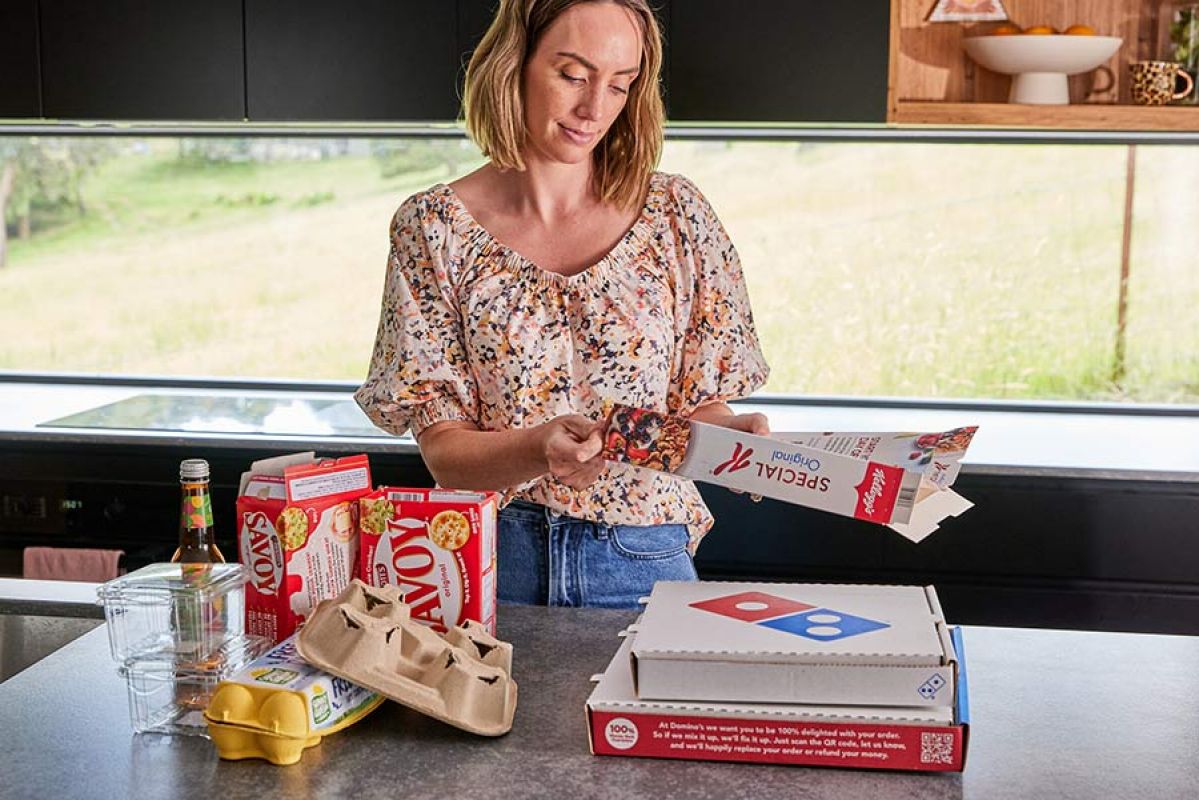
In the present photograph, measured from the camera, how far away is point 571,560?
66.5 inches

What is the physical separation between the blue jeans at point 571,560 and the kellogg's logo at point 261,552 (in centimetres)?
41

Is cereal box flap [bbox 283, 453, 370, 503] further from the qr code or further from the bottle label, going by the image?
the qr code

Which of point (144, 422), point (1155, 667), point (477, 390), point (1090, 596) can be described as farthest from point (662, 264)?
point (144, 422)

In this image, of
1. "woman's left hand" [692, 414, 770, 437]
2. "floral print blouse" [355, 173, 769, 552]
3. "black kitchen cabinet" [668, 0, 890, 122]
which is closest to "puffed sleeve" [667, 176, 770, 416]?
"floral print blouse" [355, 173, 769, 552]

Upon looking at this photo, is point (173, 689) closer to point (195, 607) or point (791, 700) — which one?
point (195, 607)

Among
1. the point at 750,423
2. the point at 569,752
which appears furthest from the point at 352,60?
the point at 569,752

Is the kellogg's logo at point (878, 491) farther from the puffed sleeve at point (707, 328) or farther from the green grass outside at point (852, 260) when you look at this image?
the green grass outside at point (852, 260)

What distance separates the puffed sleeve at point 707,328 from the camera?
1786mm

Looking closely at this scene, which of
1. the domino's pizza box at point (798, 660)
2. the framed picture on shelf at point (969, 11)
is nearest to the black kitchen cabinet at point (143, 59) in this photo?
the framed picture on shelf at point (969, 11)

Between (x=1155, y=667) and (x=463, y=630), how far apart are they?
679mm

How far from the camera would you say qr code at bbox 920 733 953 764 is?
1.13 metres

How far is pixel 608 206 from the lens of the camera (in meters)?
1.85

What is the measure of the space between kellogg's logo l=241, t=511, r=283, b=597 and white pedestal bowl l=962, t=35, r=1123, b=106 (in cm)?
198

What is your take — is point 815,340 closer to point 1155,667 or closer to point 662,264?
point 662,264
